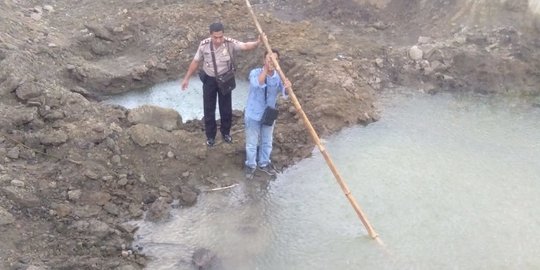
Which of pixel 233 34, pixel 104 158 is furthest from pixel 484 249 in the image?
pixel 233 34

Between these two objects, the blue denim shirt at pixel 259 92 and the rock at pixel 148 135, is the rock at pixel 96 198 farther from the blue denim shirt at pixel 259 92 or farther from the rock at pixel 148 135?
the blue denim shirt at pixel 259 92

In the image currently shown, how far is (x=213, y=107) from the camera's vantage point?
743cm

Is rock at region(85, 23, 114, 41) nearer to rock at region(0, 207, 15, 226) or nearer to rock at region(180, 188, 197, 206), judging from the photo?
rock at region(180, 188, 197, 206)

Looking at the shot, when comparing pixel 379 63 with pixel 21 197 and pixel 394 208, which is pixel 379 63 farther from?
pixel 21 197

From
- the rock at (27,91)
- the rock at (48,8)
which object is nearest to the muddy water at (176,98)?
the rock at (27,91)

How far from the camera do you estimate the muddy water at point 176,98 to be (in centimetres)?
913

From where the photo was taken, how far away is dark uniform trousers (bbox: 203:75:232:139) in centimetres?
725

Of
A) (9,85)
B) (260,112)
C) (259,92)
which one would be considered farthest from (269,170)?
(9,85)

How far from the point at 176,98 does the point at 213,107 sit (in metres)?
2.22

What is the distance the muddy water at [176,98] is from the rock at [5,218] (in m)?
3.34

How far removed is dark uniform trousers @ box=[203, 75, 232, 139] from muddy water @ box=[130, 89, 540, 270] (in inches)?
33.2

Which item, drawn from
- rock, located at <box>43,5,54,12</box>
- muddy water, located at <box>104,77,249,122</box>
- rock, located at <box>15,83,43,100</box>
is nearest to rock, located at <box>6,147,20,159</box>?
rock, located at <box>15,83,43,100</box>

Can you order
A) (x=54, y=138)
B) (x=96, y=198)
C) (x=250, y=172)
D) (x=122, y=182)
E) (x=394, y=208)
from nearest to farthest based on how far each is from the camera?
1. (x=96, y=198)
2. (x=394, y=208)
3. (x=122, y=182)
4. (x=54, y=138)
5. (x=250, y=172)

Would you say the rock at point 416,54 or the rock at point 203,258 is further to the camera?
the rock at point 416,54
